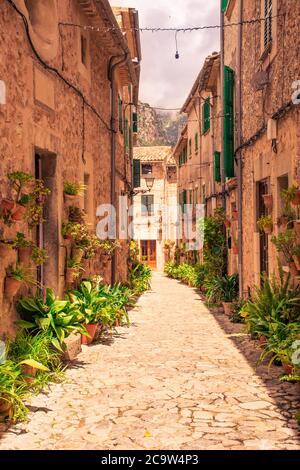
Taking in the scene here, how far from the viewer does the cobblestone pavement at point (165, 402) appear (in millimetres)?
4117

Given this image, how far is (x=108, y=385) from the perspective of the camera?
573 centimetres

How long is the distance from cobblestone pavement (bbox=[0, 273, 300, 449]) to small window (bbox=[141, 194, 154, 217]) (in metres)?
24.3

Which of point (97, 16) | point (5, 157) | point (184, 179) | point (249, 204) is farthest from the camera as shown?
point (184, 179)

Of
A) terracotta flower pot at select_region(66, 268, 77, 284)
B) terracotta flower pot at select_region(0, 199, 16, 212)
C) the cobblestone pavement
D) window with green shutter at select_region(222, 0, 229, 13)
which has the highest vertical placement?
window with green shutter at select_region(222, 0, 229, 13)

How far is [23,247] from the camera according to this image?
18.6 ft

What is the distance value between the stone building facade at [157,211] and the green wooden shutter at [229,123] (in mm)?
19041

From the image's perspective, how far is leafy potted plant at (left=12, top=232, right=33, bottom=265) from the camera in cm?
549

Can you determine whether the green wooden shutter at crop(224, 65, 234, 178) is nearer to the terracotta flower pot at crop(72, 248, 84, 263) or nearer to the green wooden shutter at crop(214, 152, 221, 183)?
the green wooden shutter at crop(214, 152, 221, 183)

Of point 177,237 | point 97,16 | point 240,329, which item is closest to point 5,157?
point 97,16

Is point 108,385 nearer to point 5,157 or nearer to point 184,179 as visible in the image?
point 5,157

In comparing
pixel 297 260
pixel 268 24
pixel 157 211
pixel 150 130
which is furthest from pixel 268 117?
pixel 150 130

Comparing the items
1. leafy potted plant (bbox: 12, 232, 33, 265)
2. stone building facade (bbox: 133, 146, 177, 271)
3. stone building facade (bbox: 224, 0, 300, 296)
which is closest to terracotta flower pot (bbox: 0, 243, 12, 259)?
leafy potted plant (bbox: 12, 232, 33, 265)

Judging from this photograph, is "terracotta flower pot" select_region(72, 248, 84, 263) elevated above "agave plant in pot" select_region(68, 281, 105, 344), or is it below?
above
